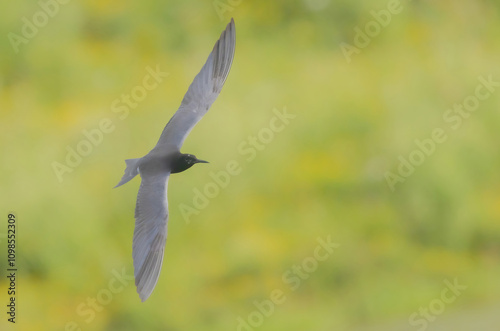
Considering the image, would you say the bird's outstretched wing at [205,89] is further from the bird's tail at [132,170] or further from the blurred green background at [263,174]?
the blurred green background at [263,174]

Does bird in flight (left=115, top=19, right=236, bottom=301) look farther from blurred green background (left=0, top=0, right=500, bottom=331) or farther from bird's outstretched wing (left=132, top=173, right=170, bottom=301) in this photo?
blurred green background (left=0, top=0, right=500, bottom=331)

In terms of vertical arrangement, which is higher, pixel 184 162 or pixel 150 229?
pixel 184 162

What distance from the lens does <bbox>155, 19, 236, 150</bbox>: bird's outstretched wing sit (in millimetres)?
2434

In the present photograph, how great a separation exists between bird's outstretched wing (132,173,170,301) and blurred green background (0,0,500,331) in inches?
38.0

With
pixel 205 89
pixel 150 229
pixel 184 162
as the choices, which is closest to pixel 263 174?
pixel 205 89

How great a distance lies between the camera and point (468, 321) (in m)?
3.49

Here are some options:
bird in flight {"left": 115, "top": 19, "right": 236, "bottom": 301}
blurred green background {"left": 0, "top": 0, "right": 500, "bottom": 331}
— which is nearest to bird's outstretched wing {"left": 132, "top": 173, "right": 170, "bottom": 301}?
bird in flight {"left": 115, "top": 19, "right": 236, "bottom": 301}

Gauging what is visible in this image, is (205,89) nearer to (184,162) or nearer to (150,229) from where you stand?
(184,162)

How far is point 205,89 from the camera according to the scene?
2.49 meters

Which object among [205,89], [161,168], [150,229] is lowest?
[150,229]

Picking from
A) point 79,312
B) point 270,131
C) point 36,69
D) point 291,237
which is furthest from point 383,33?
point 79,312

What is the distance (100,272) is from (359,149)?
4.63 feet

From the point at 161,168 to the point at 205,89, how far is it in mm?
333

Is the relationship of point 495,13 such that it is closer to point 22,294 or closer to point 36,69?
point 36,69
